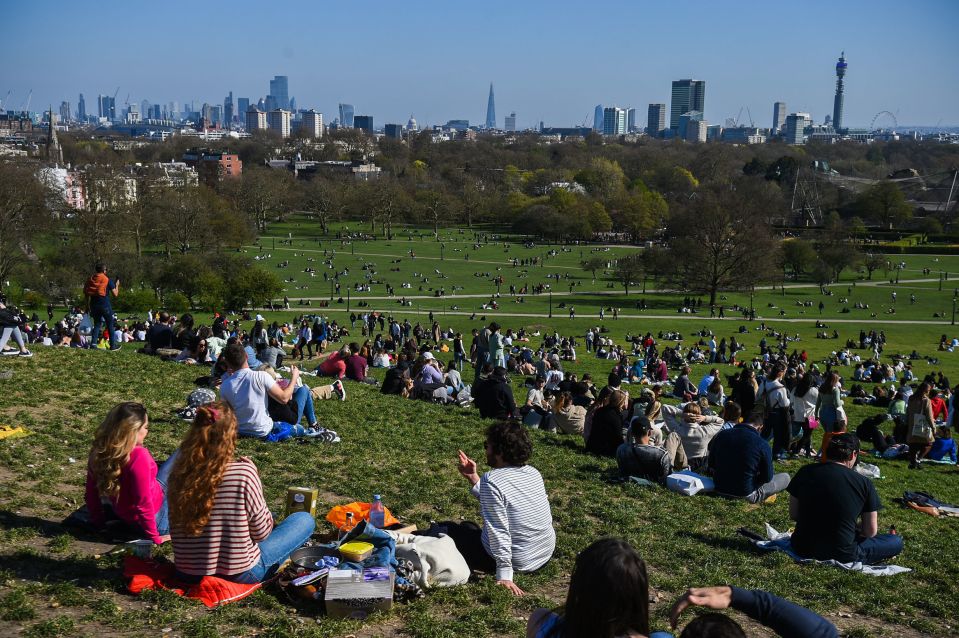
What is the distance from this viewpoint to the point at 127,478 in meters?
4.97

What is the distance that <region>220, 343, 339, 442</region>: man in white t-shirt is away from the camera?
23.5ft

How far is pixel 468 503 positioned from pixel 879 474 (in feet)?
19.4

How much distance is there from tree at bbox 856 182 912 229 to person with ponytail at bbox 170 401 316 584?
97324 millimetres

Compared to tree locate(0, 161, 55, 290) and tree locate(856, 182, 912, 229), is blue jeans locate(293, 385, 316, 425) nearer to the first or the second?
tree locate(0, 161, 55, 290)

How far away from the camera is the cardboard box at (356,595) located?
4.47 meters

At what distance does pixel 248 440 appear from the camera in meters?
7.84

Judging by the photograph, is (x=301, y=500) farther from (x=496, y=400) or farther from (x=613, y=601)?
(x=496, y=400)

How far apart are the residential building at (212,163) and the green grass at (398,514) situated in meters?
104

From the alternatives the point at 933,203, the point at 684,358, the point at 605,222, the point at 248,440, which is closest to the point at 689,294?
the point at 684,358

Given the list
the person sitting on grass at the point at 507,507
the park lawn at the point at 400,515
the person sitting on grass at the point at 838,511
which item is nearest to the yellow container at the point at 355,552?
the park lawn at the point at 400,515

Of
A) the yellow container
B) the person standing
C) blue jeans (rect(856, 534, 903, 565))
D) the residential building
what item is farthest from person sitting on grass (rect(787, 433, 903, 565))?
the residential building

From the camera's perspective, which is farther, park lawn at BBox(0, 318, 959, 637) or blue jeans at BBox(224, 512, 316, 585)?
blue jeans at BBox(224, 512, 316, 585)

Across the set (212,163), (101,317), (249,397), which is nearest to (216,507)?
(249,397)

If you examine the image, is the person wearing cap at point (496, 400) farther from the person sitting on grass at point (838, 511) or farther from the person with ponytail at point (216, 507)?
the person with ponytail at point (216, 507)
